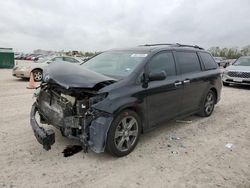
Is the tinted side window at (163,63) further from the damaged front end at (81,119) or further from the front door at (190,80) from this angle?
the damaged front end at (81,119)

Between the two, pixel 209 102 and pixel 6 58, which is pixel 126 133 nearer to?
pixel 209 102

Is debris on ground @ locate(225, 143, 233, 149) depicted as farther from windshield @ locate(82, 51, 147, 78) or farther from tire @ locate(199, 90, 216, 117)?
windshield @ locate(82, 51, 147, 78)

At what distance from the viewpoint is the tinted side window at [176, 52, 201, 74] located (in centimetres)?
480

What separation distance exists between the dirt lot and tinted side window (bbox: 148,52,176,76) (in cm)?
131

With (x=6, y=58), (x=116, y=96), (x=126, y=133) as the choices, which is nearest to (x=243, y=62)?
(x=126, y=133)

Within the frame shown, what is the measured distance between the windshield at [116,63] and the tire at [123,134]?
0.73 m

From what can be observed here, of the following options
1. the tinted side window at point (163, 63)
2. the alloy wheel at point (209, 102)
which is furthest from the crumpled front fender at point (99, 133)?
the alloy wheel at point (209, 102)

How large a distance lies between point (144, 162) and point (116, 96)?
1.10m

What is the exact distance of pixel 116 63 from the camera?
14.3 ft

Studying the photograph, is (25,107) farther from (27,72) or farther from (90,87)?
(27,72)

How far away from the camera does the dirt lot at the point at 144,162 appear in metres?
3.01

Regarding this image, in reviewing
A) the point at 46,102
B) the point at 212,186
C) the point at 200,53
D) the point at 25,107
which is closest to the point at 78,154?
the point at 46,102

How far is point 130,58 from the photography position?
4.27 m

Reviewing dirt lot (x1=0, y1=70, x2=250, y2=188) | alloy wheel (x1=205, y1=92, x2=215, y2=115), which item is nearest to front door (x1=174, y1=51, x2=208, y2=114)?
alloy wheel (x1=205, y1=92, x2=215, y2=115)
